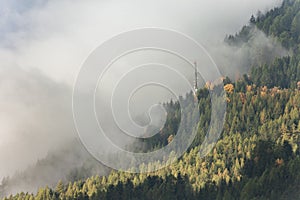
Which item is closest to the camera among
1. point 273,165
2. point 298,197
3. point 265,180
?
point 298,197

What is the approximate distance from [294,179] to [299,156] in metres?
19.3

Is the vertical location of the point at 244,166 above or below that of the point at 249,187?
above

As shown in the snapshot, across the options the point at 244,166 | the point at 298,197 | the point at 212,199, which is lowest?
the point at 298,197

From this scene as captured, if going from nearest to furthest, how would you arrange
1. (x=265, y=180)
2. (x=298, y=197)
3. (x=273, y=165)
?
(x=298, y=197)
(x=265, y=180)
(x=273, y=165)

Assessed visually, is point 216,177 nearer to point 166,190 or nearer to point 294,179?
point 166,190

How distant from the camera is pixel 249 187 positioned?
574 feet

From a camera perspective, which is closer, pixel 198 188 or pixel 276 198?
pixel 276 198

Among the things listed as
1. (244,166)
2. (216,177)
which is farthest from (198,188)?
(244,166)

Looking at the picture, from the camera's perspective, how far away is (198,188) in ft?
635

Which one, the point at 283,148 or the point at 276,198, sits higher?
the point at 283,148

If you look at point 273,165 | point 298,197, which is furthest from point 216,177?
point 298,197

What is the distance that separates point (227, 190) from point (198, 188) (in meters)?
14.9

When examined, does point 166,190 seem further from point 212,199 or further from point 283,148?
point 283,148

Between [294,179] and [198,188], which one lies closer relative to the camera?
[294,179]
